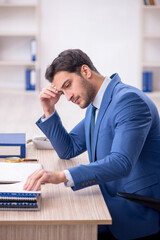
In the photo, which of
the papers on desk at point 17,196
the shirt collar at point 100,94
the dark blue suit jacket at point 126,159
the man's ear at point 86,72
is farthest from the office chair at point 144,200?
the man's ear at point 86,72

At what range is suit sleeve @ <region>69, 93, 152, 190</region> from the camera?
1.56 meters

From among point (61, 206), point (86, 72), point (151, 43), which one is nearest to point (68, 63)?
point (86, 72)

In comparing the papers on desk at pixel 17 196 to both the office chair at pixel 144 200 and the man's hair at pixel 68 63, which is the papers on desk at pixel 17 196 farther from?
the man's hair at pixel 68 63

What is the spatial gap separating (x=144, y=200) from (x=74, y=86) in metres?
0.59

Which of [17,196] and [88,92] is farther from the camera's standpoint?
[88,92]

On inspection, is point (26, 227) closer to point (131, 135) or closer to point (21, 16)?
point (131, 135)

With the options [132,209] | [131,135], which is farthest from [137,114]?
[132,209]

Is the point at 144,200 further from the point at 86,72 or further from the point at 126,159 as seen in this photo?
the point at 86,72

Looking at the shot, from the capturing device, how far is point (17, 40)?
7.71 meters

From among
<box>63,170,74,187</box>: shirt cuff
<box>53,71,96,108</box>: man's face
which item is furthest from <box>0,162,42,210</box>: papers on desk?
<box>53,71,96,108</box>: man's face

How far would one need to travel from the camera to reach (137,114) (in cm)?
168

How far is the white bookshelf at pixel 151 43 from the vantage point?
774 centimetres

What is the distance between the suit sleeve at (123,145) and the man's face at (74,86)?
7.6 inches

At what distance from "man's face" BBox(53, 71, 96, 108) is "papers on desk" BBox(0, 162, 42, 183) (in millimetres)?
335
